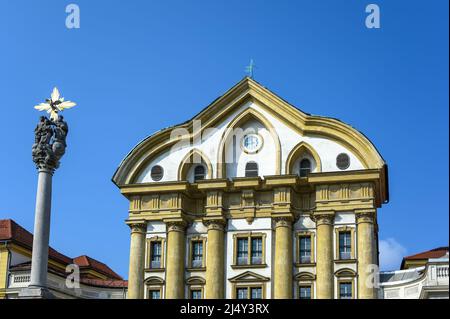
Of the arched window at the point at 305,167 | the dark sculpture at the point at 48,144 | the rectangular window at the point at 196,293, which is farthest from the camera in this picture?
the arched window at the point at 305,167

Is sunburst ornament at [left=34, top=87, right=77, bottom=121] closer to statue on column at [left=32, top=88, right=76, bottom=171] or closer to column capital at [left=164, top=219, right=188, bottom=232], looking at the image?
statue on column at [left=32, top=88, right=76, bottom=171]

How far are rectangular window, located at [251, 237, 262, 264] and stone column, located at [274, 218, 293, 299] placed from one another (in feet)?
3.53

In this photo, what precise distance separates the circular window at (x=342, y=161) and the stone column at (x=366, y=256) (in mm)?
3001

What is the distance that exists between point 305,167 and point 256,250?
5842 mm

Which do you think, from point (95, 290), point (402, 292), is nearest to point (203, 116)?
point (95, 290)

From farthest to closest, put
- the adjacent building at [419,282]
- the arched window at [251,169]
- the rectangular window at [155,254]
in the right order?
the arched window at [251,169] → the rectangular window at [155,254] → the adjacent building at [419,282]

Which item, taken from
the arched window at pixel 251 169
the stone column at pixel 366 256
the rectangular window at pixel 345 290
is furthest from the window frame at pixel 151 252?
the stone column at pixel 366 256

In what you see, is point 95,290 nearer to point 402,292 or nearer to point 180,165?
point 180,165

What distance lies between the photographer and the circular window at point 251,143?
53.7 meters

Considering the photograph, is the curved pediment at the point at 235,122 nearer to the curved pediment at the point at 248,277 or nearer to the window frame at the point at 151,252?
the window frame at the point at 151,252

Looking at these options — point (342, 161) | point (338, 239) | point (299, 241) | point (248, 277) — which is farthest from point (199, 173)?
point (338, 239)

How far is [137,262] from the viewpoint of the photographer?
52844 millimetres
